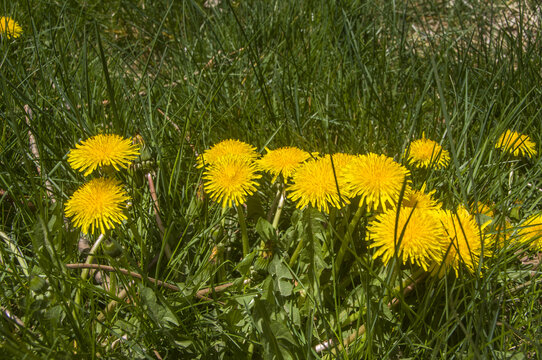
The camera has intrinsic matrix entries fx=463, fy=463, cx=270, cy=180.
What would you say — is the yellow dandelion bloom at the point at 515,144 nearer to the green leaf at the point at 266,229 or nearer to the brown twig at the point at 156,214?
the green leaf at the point at 266,229

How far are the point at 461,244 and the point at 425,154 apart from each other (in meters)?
0.47

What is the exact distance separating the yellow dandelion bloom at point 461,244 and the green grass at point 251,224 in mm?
40

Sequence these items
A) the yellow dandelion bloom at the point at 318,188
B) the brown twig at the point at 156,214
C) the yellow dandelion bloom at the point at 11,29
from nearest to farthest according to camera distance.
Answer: the yellow dandelion bloom at the point at 318,188 < the brown twig at the point at 156,214 < the yellow dandelion bloom at the point at 11,29

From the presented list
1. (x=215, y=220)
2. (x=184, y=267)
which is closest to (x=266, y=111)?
(x=215, y=220)

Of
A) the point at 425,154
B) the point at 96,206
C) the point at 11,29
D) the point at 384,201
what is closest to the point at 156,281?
the point at 96,206

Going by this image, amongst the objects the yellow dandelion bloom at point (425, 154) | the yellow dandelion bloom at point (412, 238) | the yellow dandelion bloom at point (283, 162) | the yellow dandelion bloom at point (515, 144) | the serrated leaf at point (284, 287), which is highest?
the yellow dandelion bloom at point (515, 144)

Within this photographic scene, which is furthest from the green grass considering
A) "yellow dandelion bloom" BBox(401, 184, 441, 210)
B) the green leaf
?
"yellow dandelion bloom" BBox(401, 184, 441, 210)

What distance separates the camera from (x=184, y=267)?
1.54 m

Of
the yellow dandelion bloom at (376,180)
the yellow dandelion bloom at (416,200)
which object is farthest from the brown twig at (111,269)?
the yellow dandelion bloom at (416,200)

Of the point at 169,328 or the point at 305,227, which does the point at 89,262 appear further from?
the point at 305,227

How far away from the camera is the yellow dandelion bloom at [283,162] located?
1373 millimetres

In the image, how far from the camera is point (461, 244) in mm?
1231

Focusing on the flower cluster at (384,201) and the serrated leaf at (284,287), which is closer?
the flower cluster at (384,201)

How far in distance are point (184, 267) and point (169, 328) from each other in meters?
0.33
